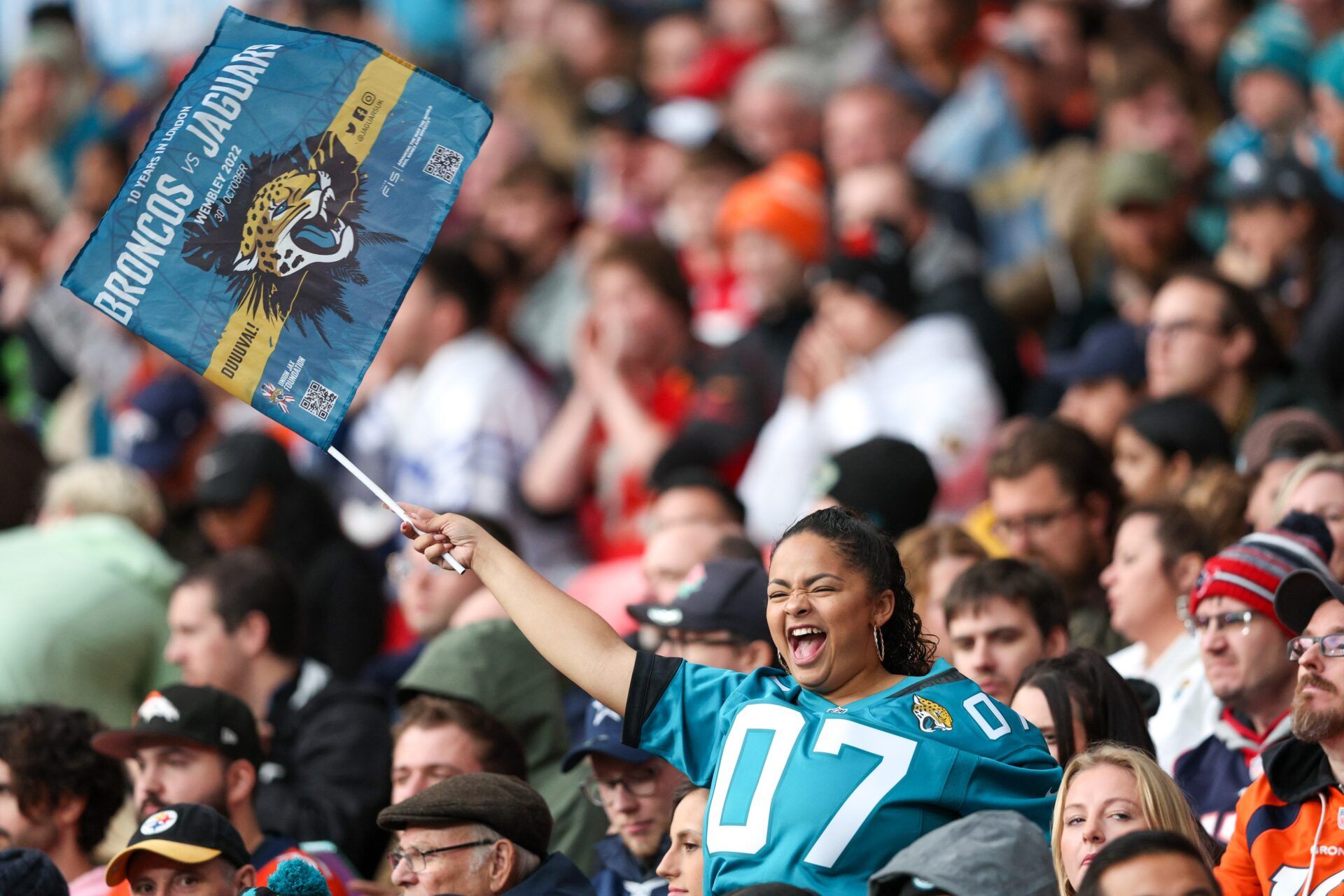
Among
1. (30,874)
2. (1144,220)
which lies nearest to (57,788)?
(30,874)

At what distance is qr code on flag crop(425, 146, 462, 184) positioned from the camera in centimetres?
500

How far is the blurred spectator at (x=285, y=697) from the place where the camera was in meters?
6.41

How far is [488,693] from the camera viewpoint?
621 cm

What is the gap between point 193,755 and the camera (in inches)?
231

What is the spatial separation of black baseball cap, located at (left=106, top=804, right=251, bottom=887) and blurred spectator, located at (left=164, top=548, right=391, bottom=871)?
3.36 feet

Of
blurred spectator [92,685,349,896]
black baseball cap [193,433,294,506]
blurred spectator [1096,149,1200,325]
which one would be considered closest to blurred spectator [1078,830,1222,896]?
blurred spectator [92,685,349,896]

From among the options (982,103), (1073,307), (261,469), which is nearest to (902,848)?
(261,469)

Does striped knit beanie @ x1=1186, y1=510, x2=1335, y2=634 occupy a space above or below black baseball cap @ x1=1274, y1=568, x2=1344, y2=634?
above

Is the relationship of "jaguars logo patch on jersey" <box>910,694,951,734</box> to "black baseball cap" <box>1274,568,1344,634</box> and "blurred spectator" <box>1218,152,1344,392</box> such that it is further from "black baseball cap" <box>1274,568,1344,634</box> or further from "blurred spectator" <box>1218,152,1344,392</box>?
"blurred spectator" <box>1218,152,1344,392</box>

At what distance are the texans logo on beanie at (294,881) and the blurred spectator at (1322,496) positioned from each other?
306 centimetres

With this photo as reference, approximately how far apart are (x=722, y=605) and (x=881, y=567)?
132cm

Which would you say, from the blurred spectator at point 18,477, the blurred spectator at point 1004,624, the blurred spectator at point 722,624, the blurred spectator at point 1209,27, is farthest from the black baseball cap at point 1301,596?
the blurred spectator at point 1209,27

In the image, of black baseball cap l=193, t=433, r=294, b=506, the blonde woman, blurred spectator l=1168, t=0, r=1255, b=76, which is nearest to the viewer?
the blonde woman

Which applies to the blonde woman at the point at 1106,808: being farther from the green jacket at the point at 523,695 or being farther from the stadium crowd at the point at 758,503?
the green jacket at the point at 523,695
